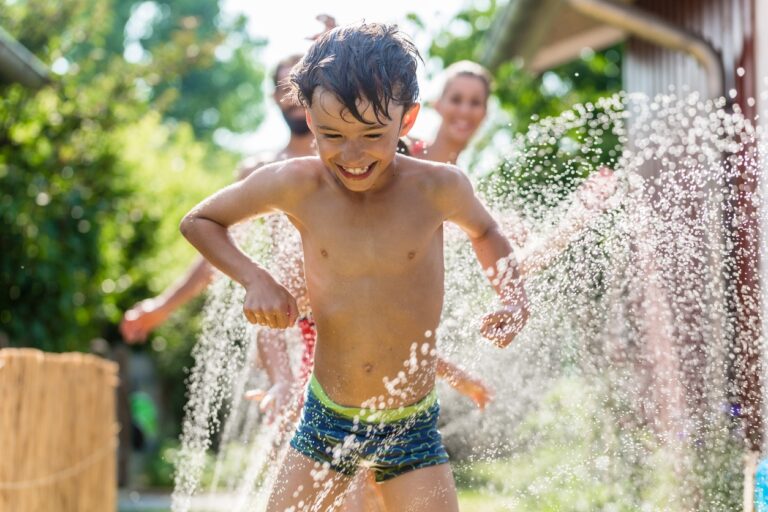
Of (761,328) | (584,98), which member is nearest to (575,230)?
(761,328)

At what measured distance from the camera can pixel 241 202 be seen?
2.52 meters

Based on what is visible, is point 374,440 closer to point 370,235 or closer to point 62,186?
point 370,235

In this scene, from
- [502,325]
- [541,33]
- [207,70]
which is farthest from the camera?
[207,70]

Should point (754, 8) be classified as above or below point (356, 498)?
above

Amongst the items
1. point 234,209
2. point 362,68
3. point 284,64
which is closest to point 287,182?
point 234,209

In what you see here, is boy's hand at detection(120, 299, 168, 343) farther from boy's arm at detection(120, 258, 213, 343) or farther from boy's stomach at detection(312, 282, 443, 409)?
boy's stomach at detection(312, 282, 443, 409)

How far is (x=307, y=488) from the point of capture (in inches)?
99.2

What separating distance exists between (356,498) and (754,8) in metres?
3.52

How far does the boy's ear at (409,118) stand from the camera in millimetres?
2463

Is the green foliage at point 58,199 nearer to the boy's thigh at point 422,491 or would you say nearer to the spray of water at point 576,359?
the spray of water at point 576,359

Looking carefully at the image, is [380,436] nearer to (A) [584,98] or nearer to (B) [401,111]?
(B) [401,111]

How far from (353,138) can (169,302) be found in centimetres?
202

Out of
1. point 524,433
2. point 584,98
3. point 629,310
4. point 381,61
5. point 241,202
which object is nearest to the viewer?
point 381,61

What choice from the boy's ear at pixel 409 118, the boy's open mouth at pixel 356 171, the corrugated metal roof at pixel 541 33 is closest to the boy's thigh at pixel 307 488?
the boy's open mouth at pixel 356 171
